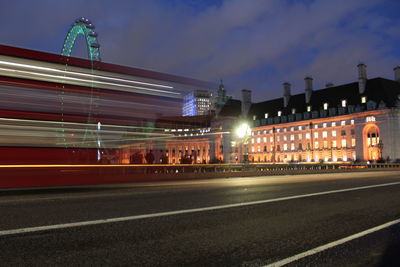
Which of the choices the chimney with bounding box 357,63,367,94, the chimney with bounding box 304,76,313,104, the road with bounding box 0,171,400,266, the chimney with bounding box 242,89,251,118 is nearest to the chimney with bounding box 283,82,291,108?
the chimney with bounding box 304,76,313,104

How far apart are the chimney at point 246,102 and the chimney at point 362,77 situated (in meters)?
41.5

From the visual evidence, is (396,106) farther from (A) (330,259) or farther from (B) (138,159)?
(A) (330,259)

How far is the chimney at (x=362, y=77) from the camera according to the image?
290 feet

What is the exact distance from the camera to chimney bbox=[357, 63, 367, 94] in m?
88.4

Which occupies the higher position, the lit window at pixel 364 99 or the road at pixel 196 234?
the lit window at pixel 364 99

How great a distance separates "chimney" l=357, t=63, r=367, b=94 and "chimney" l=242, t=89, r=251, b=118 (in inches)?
1636

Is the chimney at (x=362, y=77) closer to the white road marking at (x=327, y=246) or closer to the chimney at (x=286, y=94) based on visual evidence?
the chimney at (x=286, y=94)

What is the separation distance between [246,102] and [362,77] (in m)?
43.6

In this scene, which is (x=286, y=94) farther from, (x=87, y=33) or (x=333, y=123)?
(x=87, y=33)

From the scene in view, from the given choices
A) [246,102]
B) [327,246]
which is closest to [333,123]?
[246,102]

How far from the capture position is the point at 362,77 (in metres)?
89.1

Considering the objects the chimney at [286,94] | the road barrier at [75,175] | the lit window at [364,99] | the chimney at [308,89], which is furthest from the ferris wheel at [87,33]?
the chimney at [286,94]

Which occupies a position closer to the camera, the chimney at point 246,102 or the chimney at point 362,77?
the chimney at point 362,77

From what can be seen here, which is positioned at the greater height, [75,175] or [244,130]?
[244,130]
